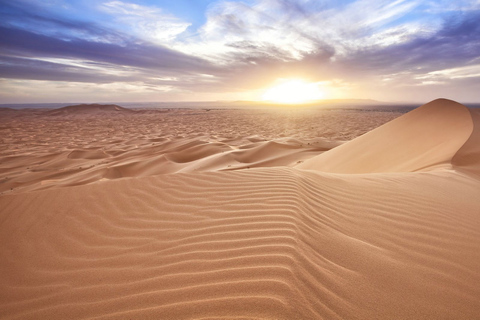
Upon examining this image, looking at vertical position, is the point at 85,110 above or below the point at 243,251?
above

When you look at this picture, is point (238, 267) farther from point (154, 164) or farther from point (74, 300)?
point (154, 164)

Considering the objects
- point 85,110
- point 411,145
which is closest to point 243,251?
point 411,145

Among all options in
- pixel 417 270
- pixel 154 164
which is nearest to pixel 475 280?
pixel 417 270

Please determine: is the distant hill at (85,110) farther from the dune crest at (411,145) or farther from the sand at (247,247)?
the sand at (247,247)

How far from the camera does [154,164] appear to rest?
237 inches

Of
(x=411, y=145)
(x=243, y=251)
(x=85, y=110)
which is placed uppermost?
(x=85, y=110)

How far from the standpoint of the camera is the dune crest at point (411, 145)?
488 cm

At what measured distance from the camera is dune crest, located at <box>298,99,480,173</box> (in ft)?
16.0

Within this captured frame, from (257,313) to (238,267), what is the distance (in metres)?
0.36

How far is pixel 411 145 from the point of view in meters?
5.60

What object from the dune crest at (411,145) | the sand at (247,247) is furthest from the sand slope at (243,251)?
the dune crest at (411,145)

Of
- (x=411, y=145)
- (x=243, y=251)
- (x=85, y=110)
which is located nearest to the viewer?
(x=243, y=251)

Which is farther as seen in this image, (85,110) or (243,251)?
(85,110)

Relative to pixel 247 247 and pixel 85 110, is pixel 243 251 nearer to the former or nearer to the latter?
pixel 247 247
